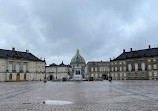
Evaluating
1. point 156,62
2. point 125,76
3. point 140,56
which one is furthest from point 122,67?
point 156,62

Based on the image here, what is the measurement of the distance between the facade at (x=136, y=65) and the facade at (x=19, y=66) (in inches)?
1254

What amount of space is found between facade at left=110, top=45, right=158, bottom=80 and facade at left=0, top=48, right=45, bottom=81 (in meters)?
31.8

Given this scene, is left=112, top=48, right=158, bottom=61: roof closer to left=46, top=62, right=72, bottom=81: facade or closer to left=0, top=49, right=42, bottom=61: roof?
left=46, top=62, right=72, bottom=81: facade

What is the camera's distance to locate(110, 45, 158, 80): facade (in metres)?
63.3

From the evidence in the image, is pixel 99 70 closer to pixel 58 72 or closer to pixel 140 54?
pixel 58 72

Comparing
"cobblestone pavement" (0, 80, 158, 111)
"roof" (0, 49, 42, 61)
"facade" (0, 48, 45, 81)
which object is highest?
"roof" (0, 49, 42, 61)

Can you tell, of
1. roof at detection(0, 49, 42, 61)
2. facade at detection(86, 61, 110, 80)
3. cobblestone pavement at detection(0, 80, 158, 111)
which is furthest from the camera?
facade at detection(86, 61, 110, 80)

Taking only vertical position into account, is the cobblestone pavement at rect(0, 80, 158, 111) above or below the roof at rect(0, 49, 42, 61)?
below

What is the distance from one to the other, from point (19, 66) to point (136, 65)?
44826 millimetres

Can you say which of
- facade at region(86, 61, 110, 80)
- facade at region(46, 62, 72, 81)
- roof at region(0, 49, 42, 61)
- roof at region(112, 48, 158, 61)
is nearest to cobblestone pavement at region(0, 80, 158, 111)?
roof at region(0, 49, 42, 61)

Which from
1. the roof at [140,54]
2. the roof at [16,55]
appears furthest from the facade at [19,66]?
the roof at [140,54]

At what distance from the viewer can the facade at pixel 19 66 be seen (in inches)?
2176

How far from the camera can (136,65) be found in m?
68.2

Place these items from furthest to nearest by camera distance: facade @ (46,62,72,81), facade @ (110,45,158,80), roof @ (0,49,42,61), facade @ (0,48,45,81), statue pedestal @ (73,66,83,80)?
facade @ (46,62,72,81) < facade @ (110,45,158,80) < roof @ (0,49,42,61) < facade @ (0,48,45,81) < statue pedestal @ (73,66,83,80)
